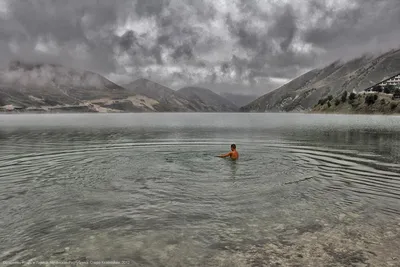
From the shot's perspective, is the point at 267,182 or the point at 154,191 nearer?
the point at 154,191

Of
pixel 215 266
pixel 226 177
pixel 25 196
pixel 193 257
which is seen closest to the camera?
pixel 215 266

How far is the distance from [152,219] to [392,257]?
40.1 feet

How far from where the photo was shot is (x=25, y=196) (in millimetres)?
23047

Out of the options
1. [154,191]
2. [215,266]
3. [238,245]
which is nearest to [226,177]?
[154,191]

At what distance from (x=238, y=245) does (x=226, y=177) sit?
A: 1472cm

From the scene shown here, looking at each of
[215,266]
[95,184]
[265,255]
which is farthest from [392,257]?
[95,184]

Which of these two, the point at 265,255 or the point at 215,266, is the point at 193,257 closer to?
the point at 215,266

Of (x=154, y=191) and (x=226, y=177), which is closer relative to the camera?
(x=154, y=191)

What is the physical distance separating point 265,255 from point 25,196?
60.1 ft

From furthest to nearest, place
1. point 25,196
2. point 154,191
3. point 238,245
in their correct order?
point 154,191
point 25,196
point 238,245

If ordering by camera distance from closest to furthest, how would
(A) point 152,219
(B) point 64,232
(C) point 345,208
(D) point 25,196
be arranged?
(B) point 64,232
(A) point 152,219
(C) point 345,208
(D) point 25,196

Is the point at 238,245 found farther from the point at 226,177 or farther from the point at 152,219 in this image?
the point at 226,177

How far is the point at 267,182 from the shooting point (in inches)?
1088

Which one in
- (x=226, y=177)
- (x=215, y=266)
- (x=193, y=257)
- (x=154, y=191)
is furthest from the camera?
(x=226, y=177)
